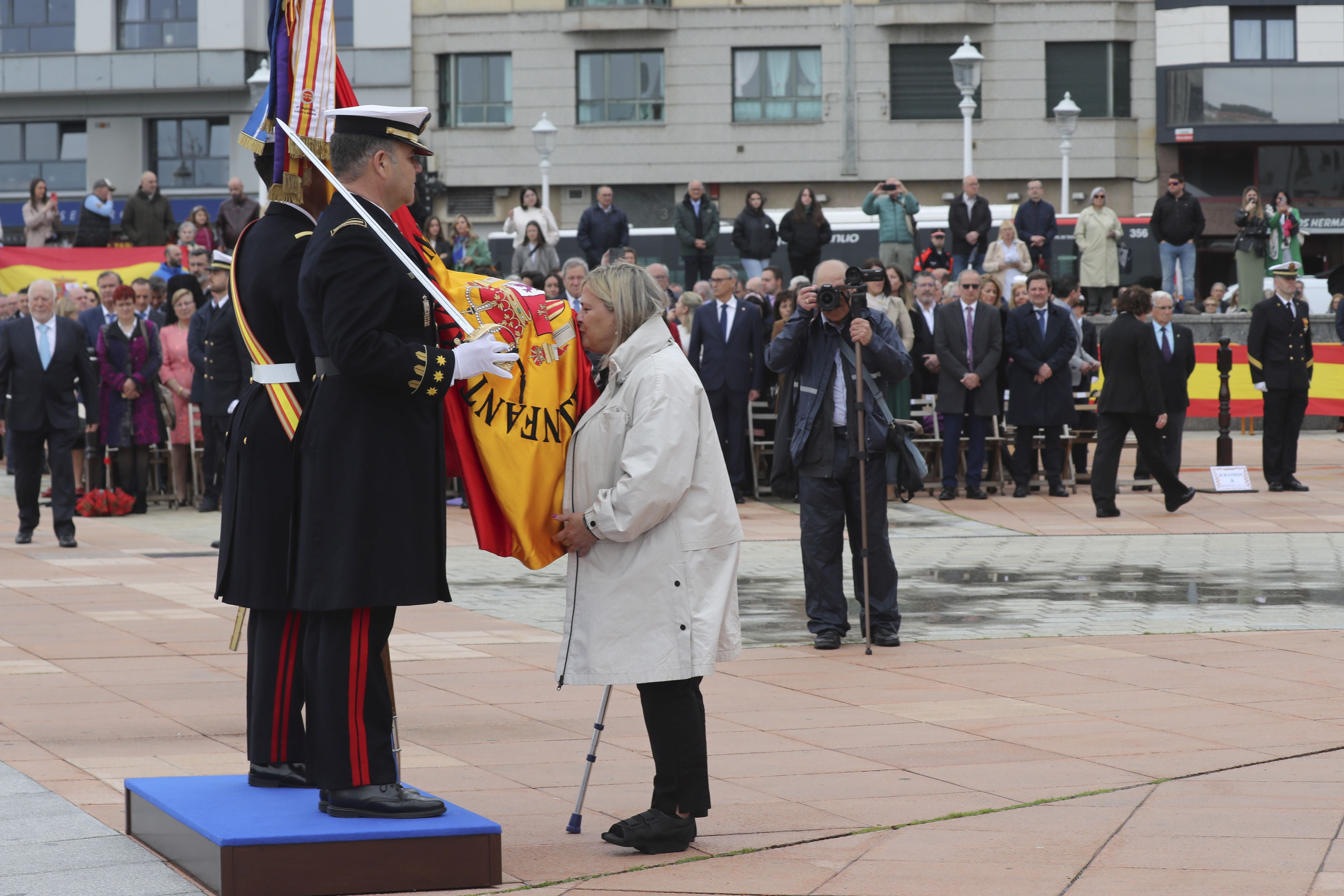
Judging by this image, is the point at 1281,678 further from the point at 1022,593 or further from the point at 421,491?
the point at 421,491

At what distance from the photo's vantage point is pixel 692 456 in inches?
205

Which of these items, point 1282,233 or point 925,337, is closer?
point 925,337

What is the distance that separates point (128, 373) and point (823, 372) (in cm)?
913

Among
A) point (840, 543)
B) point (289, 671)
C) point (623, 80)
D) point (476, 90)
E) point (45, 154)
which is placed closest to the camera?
point (289, 671)

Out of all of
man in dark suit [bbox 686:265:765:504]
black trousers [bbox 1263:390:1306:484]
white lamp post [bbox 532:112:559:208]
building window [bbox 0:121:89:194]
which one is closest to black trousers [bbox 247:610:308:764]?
man in dark suit [bbox 686:265:765:504]

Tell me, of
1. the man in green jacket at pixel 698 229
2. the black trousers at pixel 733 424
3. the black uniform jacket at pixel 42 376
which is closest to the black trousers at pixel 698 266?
the man in green jacket at pixel 698 229

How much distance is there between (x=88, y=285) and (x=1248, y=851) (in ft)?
58.3

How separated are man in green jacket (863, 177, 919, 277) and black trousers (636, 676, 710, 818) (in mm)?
18852

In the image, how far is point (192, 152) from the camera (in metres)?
45.2

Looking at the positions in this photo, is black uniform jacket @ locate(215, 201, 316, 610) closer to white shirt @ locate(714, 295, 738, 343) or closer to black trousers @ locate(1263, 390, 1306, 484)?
white shirt @ locate(714, 295, 738, 343)

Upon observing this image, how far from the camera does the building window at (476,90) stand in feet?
142

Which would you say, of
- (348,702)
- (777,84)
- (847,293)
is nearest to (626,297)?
(348,702)

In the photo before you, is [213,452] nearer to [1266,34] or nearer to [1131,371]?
[1131,371]

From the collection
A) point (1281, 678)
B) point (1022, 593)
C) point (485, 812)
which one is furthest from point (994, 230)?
point (485, 812)
